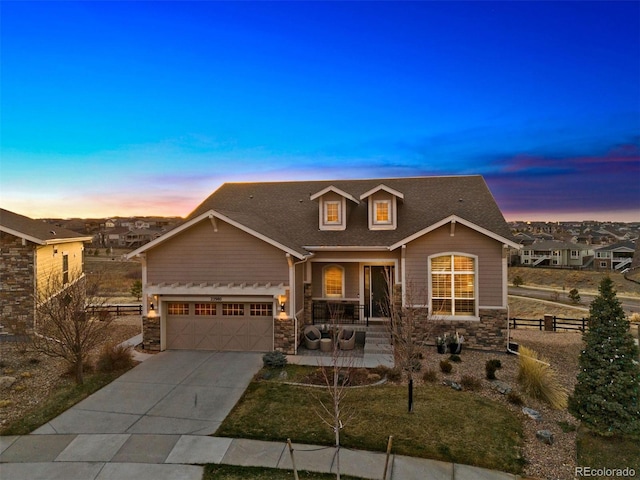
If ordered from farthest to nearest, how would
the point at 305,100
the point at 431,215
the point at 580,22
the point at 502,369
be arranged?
1. the point at 305,100
2. the point at 431,215
3. the point at 580,22
4. the point at 502,369

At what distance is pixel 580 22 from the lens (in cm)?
1349

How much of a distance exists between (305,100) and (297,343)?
15.1 m

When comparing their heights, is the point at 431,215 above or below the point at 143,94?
below

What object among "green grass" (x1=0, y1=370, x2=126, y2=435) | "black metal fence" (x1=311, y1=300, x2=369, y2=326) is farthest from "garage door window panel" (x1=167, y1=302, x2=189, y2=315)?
"black metal fence" (x1=311, y1=300, x2=369, y2=326)

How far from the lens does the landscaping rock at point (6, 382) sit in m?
10.5

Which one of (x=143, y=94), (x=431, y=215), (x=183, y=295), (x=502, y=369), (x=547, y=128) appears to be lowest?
(x=502, y=369)

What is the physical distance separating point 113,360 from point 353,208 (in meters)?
13.0

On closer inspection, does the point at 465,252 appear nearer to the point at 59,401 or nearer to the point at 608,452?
the point at 608,452

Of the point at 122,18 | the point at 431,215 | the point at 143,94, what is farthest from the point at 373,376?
the point at 143,94

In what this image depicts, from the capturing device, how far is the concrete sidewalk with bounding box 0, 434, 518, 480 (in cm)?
643

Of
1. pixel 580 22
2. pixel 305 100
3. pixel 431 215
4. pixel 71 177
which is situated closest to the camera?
pixel 580 22

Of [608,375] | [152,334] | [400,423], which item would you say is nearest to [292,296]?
[152,334]

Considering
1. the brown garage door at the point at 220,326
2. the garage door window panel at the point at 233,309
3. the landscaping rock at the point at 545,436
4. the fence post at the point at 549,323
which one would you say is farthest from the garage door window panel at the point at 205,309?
the fence post at the point at 549,323

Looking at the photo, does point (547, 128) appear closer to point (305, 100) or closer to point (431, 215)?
point (431, 215)
